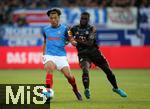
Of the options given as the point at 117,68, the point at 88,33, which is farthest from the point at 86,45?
the point at 117,68

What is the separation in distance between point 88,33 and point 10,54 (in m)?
14.2

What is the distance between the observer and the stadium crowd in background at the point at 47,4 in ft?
111

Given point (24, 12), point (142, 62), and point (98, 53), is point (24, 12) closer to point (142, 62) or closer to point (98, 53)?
point (142, 62)

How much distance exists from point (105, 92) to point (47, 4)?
1599 centimetres

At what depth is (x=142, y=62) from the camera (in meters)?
30.8

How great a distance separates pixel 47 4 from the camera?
113ft

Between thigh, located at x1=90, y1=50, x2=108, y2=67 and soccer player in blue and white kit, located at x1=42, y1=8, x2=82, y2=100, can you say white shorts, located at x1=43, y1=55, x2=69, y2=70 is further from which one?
thigh, located at x1=90, y1=50, x2=108, y2=67

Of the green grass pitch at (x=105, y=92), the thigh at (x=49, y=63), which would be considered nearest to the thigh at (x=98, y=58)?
the green grass pitch at (x=105, y=92)

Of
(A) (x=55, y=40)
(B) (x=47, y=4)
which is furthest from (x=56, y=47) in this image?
(B) (x=47, y=4)

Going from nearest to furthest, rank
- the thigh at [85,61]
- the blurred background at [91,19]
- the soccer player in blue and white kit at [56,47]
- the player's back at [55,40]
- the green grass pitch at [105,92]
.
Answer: the green grass pitch at [105,92] < the soccer player in blue and white kit at [56,47] < the player's back at [55,40] < the thigh at [85,61] < the blurred background at [91,19]

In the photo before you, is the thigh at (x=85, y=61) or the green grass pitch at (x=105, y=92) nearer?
the green grass pitch at (x=105, y=92)

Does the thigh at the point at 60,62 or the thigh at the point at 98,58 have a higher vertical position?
the thigh at the point at 60,62

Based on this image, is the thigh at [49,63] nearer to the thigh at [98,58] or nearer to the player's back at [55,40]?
the player's back at [55,40]

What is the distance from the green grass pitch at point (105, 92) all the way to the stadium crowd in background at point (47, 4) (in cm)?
559
